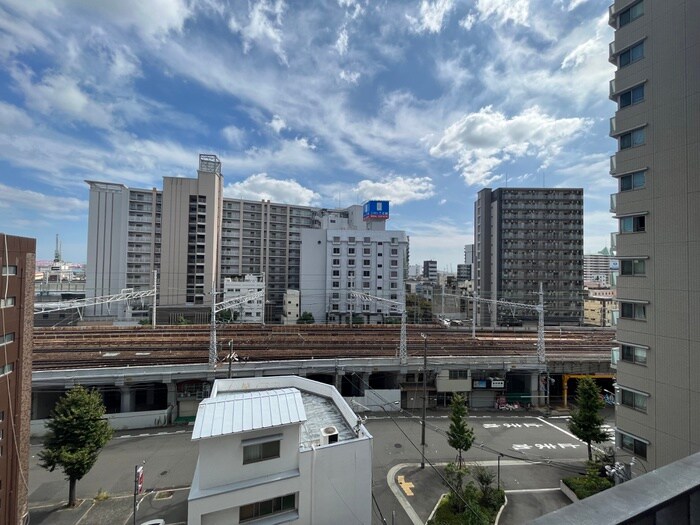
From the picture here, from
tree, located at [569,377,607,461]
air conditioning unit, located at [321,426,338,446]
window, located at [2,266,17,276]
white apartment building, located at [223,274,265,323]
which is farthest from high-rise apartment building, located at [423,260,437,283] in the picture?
window, located at [2,266,17,276]

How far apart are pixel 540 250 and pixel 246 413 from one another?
58429 millimetres

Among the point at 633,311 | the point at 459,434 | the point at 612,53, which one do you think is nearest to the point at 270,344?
the point at 459,434

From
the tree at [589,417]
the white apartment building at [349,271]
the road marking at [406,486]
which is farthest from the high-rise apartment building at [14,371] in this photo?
the white apartment building at [349,271]

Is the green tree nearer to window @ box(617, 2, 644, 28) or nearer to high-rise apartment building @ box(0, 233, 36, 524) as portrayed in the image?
high-rise apartment building @ box(0, 233, 36, 524)

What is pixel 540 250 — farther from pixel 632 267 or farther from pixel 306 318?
pixel 632 267

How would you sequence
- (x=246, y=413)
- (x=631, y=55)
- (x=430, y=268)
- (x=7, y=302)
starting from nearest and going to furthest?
(x=246, y=413) → (x=7, y=302) → (x=631, y=55) → (x=430, y=268)

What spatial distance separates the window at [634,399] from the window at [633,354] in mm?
1226

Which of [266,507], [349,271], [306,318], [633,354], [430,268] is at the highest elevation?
[430,268]

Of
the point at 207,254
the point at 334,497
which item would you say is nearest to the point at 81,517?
the point at 334,497

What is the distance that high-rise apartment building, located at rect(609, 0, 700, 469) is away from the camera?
1152 cm

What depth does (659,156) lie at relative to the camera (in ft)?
41.1

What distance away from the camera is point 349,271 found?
51281 millimetres

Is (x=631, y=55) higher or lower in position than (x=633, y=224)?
higher

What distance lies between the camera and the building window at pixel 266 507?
9531mm
